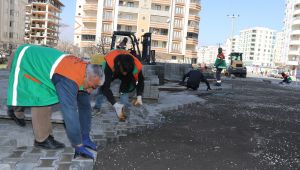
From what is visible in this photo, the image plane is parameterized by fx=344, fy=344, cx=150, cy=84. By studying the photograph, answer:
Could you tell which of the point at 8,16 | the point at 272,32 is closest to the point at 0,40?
the point at 8,16

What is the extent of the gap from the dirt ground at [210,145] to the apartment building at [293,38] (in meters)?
67.7

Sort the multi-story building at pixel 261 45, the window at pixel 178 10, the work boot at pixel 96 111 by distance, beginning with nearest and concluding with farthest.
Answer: the work boot at pixel 96 111, the window at pixel 178 10, the multi-story building at pixel 261 45

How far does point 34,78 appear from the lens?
3588mm

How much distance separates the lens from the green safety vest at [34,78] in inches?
139

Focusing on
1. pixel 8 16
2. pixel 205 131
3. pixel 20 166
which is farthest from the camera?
pixel 8 16

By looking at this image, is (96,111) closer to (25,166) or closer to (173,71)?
(25,166)

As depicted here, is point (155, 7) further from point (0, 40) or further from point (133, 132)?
point (133, 132)

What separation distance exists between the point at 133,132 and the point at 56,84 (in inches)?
84.1

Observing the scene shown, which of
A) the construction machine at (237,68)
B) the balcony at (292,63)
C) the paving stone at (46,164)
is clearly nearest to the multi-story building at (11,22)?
the construction machine at (237,68)

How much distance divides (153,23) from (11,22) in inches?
1234

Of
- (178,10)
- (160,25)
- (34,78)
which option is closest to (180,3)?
(178,10)

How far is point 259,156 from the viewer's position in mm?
4387

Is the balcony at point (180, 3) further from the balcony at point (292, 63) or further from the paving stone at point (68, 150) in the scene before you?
the paving stone at point (68, 150)

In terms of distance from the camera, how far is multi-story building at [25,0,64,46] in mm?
84000
